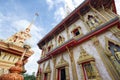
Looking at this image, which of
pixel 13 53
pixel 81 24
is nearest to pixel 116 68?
pixel 81 24

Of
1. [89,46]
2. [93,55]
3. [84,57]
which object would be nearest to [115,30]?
[89,46]

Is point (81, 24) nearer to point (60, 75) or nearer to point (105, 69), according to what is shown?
point (105, 69)

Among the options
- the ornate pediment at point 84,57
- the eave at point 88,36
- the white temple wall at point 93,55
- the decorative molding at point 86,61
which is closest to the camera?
the white temple wall at point 93,55

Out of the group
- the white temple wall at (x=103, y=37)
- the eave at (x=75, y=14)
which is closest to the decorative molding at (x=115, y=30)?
the white temple wall at (x=103, y=37)

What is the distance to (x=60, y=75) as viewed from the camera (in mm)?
8680

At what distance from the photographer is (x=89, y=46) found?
22.8 feet

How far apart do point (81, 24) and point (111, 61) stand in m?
4.55

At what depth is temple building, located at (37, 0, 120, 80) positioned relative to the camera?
17.9 ft

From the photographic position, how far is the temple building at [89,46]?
545cm

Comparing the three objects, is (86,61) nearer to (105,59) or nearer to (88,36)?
(105,59)

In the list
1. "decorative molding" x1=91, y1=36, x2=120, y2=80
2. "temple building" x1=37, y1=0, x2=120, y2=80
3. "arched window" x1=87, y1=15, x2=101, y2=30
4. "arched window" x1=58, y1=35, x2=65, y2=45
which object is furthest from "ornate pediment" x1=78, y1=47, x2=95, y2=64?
"arched window" x1=58, y1=35, x2=65, y2=45

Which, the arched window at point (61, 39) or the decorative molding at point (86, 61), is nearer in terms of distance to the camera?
the decorative molding at point (86, 61)

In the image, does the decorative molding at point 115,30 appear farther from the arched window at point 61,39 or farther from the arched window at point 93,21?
the arched window at point 61,39

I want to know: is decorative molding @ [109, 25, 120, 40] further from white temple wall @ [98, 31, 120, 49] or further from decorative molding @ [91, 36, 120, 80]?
decorative molding @ [91, 36, 120, 80]
